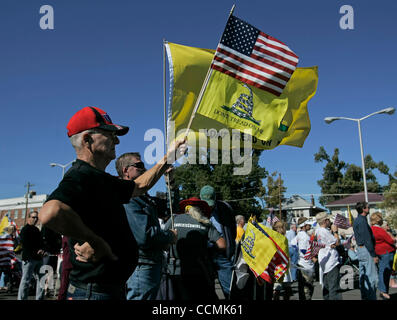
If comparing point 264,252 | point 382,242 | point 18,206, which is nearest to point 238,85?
point 264,252

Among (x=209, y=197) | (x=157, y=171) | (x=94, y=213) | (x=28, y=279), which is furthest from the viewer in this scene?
(x=28, y=279)

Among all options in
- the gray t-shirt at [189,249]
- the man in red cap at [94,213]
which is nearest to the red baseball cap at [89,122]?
the man in red cap at [94,213]

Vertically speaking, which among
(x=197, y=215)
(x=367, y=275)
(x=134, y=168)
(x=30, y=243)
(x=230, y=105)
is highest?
(x=230, y=105)

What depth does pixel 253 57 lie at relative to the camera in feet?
16.4

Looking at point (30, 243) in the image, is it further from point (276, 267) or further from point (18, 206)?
point (18, 206)

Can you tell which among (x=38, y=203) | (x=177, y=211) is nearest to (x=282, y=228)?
(x=177, y=211)

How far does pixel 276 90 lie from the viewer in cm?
512

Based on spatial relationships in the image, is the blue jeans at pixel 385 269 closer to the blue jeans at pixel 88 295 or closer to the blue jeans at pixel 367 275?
the blue jeans at pixel 367 275

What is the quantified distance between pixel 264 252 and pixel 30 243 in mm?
4887

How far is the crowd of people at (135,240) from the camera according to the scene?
210 cm

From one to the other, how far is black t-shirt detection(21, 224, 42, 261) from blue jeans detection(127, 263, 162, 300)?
4837 millimetres
